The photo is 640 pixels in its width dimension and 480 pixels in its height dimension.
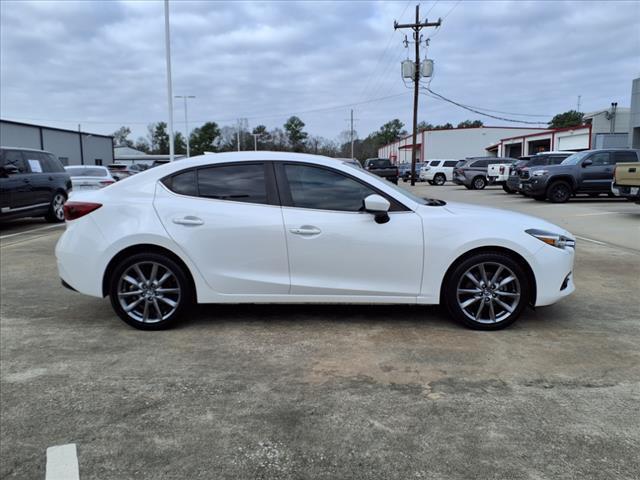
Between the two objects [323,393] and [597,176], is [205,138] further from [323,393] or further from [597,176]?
[323,393]

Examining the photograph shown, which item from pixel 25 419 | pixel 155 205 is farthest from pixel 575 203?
pixel 25 419

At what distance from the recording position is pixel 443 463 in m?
2.64

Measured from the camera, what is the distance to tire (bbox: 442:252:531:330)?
14.6 ft

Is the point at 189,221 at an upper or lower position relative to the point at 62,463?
upper

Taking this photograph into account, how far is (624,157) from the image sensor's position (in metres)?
17.3

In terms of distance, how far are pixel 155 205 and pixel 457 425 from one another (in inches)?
120

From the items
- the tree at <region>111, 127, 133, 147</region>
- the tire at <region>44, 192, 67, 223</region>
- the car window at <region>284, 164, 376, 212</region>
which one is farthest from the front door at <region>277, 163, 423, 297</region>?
the tree at <region>111, 127, 133, 147</region>

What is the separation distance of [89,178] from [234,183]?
13.0 meters

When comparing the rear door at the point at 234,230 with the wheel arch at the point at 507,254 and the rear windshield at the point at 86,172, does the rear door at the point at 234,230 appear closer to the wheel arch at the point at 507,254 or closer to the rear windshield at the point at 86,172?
the wheel arch at the point at 507,254

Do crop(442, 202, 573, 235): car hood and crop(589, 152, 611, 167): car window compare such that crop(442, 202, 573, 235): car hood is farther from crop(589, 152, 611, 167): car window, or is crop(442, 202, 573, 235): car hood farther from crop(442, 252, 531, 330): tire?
crop(589, 152, 611, 167): car window

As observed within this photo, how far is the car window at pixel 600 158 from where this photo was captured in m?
17.3

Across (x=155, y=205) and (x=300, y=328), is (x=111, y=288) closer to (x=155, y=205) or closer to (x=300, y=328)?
(x=155, y=205)

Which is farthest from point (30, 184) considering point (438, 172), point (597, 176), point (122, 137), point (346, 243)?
point (122, 137)

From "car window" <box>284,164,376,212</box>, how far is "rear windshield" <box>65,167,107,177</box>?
13.5 meters
